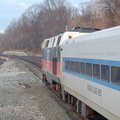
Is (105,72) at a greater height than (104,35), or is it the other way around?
(104,35)

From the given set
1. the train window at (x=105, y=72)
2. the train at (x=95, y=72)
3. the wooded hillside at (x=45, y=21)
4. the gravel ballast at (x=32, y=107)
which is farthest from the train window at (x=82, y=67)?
the wooded hillside at (x=45, y=21)

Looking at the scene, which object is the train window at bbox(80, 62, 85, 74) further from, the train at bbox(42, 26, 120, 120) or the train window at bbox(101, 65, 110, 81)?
the train window at bbox(101, 65, 110, 81)

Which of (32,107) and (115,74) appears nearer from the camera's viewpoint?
(115,74)

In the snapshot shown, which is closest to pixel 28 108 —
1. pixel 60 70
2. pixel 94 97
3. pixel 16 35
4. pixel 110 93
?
pixel 60 70

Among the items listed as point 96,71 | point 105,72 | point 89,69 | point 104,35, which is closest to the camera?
point 105,72

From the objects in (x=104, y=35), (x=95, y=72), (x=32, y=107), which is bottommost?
(x=32, y=107)

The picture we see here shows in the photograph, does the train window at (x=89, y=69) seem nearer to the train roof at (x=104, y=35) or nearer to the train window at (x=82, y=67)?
the train window at (x=82, y=67)

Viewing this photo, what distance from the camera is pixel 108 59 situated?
584 cm

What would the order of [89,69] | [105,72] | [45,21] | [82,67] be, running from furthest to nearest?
[45,21] < [82,67] < [89,69] < [105,72]

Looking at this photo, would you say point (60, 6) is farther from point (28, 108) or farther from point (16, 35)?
point (28, 108)

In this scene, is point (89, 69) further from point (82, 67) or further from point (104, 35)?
point (104, 35)

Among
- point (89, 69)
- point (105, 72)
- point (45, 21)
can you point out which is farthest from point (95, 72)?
point (45, 21)

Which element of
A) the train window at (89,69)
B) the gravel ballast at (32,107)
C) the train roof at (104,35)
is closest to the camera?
the train roof at (104,35)

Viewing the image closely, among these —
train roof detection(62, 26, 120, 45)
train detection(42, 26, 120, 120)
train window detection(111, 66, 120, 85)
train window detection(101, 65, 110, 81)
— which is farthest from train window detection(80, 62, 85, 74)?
train window detection(111, 66, 120, 85)
